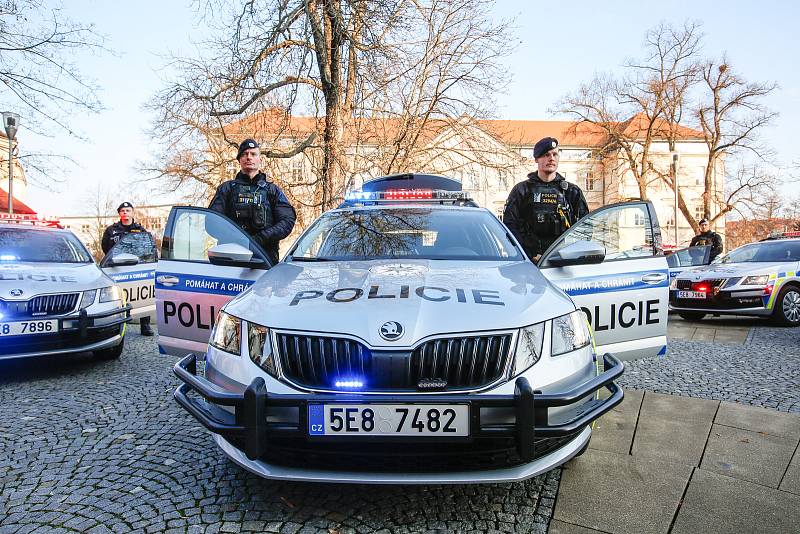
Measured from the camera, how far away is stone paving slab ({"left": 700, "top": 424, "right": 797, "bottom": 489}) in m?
2.85

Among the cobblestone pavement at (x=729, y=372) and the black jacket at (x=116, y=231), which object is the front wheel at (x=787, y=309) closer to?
the cobblestone pavement at (x=729, y=372)

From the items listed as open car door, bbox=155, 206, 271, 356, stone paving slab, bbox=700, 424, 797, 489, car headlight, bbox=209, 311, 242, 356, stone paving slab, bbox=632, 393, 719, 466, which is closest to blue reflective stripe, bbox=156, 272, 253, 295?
open car door, bbox=155, 206, 271, 356

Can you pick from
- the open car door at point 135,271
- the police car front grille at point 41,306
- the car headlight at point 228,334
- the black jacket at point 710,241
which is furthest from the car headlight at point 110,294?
A: the black jacket at point 710,241

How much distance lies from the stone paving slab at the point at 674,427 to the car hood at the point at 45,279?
5.01 meters

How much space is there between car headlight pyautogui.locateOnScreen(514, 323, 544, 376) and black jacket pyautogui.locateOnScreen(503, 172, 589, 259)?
264 centimetres

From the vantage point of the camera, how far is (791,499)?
2.55 meters

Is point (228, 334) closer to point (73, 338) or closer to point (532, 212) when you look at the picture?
point (532, 212)

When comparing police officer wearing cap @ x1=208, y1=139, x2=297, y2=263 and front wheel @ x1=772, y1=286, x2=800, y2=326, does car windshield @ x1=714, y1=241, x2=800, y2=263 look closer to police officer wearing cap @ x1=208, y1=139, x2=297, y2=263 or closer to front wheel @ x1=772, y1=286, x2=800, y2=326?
front wheel @ x1=772, y1=286, x2=800, y2=326

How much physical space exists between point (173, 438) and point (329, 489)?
4.38 feet

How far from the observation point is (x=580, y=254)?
3.27 metres

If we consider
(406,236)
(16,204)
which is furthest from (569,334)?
(16,204)

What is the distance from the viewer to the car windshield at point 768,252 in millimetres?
9109

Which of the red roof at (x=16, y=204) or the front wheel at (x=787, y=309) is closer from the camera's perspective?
the front wheel at (x=787, y=309)

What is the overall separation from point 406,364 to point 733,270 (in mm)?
8717
